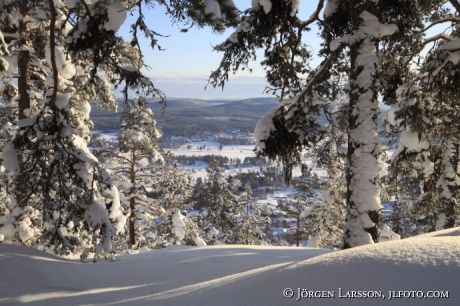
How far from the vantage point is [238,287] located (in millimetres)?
3191

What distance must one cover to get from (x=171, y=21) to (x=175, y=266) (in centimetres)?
471

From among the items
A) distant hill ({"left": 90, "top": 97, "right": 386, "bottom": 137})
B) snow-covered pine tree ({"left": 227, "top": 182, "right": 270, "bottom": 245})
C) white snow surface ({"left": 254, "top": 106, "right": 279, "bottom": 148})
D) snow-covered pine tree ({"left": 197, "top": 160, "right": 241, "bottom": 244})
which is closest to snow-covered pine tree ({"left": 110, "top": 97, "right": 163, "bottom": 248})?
snow-covered pine tree ({"left": 197, "top": 160, "right": 241, "bottom": 244})

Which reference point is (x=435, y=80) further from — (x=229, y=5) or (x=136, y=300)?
(x=136, y=300)

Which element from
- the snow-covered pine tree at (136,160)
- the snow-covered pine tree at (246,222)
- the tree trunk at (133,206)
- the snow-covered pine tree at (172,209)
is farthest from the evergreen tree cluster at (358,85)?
the snow-covered pine tree at (246,222)

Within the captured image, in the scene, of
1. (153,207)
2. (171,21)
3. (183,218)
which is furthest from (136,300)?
(183,218)

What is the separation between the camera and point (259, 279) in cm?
322

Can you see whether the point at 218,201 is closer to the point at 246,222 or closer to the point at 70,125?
the point at 246,222

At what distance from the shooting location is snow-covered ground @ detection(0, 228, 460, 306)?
2283 millimetres

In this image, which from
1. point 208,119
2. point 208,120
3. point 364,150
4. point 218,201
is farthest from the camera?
point 208,119

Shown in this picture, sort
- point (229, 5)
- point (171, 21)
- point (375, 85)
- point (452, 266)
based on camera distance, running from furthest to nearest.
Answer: point (375, 85), point (171, 21), point (229, 5), point (452, 266)

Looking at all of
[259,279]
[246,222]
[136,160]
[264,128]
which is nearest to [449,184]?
[264,128]

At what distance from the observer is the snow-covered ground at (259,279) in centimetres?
228

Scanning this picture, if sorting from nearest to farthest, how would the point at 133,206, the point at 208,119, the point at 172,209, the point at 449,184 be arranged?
the point at 449,184 < the point at 133,206 < the point at 172,209 < the point at 208,119

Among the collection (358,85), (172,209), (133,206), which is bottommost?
(172,209)
